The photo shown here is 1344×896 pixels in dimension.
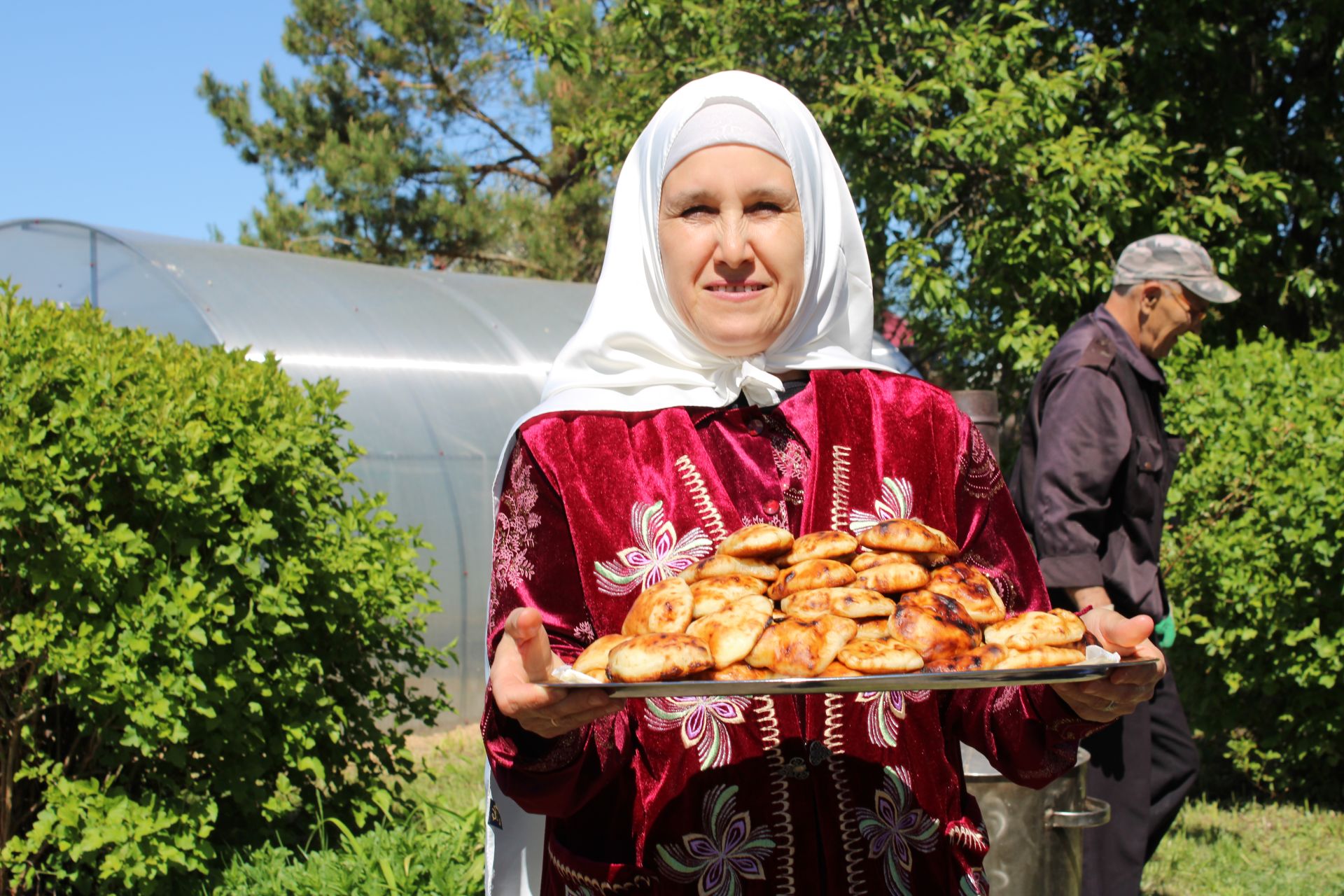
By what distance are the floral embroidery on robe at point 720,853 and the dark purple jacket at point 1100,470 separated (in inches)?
83.4

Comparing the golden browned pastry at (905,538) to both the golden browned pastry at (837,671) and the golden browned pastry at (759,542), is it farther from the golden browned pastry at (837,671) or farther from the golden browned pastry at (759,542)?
the golden browned pastry at (837,671)

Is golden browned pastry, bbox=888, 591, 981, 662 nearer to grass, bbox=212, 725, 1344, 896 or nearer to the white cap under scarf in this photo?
the white cap under scarf

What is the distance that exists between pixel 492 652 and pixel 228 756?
2.72m

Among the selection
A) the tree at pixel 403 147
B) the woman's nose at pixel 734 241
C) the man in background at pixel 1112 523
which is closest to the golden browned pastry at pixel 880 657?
the woman's nose at pixel 734 241

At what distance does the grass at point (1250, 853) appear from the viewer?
4.89 meters

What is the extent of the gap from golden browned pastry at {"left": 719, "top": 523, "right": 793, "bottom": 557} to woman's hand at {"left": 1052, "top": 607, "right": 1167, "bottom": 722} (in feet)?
1.35

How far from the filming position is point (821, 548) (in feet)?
5.72

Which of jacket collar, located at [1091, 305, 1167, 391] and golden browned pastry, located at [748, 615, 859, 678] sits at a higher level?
jacket collar, located at [1091, 305, 1167, 391]

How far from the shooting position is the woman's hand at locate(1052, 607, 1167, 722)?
1.55 meters

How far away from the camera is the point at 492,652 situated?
72.2 inches

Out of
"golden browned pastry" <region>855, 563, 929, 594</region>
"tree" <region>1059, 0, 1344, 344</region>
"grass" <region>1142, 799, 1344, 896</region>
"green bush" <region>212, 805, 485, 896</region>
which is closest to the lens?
"golden browned pastry" <region>855, 563, 929, 594</region>

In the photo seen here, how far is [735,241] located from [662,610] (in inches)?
24.2

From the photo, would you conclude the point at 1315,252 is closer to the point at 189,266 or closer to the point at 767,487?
the point at 189,266

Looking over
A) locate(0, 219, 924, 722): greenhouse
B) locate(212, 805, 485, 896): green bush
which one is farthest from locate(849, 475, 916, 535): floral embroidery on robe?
locate(0, 219, 924, 722): greenhouse
